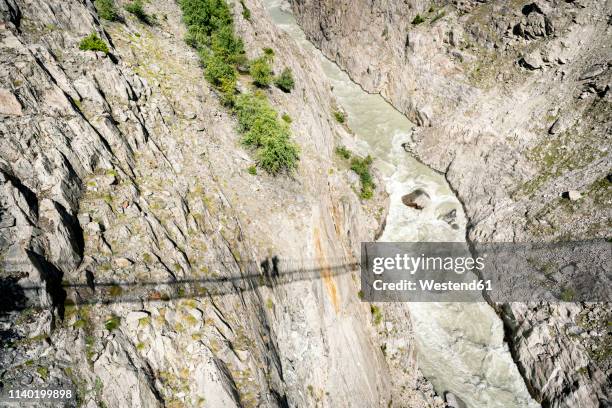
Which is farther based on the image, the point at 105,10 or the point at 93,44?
the point at 105,10

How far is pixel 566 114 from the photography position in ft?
95.1

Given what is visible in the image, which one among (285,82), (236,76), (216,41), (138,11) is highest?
(138,11)

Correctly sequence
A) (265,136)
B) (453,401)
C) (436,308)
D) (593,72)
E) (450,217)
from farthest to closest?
(450,217), (593,72), (436,308), (453,401), (265,136)

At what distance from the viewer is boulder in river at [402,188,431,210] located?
Result: 99.2 ft

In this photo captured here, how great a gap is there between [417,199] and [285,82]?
1468 cm

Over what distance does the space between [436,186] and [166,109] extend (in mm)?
24002

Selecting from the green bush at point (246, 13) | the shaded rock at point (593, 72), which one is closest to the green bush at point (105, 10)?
the green bush at point (246, 13)

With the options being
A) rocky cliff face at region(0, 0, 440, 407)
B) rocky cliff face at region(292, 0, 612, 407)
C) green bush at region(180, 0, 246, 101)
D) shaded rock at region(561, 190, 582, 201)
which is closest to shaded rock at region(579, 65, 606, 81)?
rocky cliff face at region(292, 0, 612, 407)

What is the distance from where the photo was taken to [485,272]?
2606 cm

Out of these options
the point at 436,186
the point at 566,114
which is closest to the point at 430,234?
the point at 436,186

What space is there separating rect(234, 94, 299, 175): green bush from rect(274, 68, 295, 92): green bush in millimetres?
5301

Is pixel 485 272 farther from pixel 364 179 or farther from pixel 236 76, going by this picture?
pixel 236 76

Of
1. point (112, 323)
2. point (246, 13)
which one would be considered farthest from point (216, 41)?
point (112, 323)

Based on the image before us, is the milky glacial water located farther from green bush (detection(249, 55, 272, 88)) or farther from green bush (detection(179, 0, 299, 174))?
green bush (detection(179, 0, 299, 174))
